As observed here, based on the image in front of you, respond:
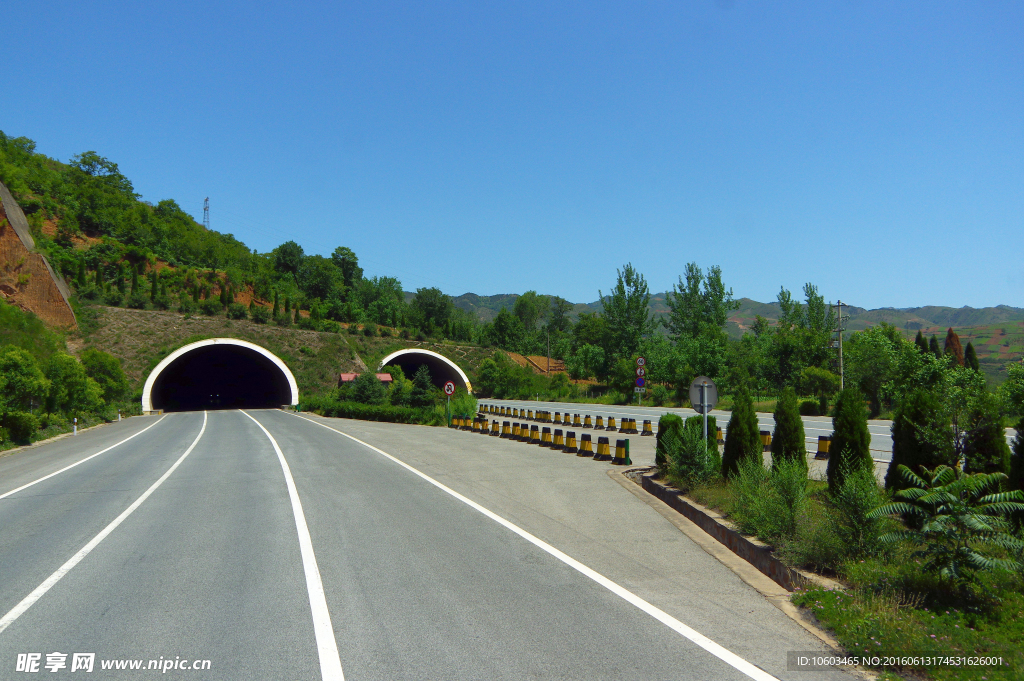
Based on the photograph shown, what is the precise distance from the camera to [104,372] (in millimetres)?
42188

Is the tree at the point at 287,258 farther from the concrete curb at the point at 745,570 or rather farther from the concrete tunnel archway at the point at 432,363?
the concrete curb at the point at 745,570

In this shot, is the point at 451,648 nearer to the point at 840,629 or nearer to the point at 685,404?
the point at 840,629

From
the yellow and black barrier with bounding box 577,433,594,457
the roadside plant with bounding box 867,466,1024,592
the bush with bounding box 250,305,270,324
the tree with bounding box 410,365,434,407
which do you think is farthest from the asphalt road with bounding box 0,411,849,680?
the bush with bounding box 250,305,270,324

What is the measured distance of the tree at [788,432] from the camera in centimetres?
1009

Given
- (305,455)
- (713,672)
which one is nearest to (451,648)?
(713,672)

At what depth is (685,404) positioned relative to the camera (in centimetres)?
4762

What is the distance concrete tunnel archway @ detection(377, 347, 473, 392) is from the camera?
221 ft

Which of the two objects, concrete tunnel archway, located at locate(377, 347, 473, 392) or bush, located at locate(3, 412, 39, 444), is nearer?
bush, located at locate(3, 412, 39, 444)

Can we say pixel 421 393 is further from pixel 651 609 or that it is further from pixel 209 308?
pixel 209 308

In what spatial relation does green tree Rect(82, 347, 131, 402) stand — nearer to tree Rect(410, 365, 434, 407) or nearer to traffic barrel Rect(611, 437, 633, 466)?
tree Rect(410, 365, 434, 407)

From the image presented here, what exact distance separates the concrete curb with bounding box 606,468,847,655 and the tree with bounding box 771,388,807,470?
200 centimetres

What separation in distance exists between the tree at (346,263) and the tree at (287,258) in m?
6.57

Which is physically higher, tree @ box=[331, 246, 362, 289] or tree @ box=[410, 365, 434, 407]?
tree @ box=[331, 246, 362, 289]

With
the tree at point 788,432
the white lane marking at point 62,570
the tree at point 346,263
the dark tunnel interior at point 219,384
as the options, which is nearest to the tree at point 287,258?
the tree at point 346,263
